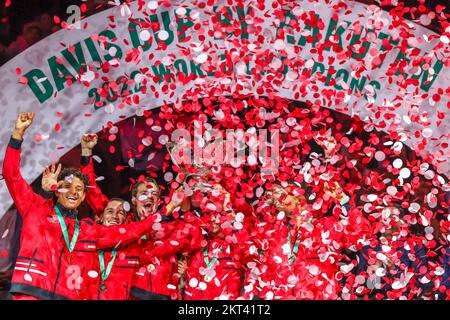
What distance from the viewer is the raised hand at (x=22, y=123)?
4.23 meters

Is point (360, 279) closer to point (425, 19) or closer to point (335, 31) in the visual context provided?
point (335, 31)

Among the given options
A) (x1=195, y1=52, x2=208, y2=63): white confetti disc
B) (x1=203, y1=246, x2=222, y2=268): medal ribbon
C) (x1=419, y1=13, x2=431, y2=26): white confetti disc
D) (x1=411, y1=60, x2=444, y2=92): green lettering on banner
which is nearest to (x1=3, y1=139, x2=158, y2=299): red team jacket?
(x1=203, y1=246, x2=222, y2=268): medal ribbon

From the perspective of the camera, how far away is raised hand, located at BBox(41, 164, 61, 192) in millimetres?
4344

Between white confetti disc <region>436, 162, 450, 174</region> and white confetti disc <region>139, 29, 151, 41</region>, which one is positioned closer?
white confetti disc <region>139, 29, 151, 41</region>

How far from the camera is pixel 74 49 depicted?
14.8ft

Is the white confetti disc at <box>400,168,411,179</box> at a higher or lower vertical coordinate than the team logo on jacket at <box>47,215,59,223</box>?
lower

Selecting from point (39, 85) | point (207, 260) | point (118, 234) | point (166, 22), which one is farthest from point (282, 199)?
point (39, 85)

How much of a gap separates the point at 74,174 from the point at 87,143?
282 mm

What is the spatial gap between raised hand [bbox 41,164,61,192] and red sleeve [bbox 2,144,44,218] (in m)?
0.18

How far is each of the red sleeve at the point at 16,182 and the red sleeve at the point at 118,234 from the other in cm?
44

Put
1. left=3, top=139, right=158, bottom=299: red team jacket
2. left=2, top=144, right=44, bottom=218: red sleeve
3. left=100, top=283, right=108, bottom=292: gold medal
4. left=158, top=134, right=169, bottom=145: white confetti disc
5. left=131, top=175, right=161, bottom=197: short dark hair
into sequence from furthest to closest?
left=158, top=134, right=169, bottom=145: white confetti disc, left=131, top=175, right=161, bottom=197: short dark hair, left=100, top=283, right=108, bottom=292: gold medal, left=2, top=144, right=44, bottom=218: red sleeve, left=3, top=139, right=158, bottom=299: red team jacket

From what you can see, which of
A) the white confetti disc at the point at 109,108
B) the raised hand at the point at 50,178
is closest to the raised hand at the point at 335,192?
the white confetti disc at the point at 109,108

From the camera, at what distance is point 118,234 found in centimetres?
430

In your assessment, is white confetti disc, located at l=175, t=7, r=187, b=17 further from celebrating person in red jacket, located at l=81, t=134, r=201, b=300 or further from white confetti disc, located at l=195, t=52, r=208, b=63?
celebrating person in red jacket, located at l=81, t=134, r=201, b=300
